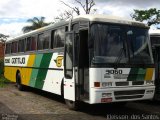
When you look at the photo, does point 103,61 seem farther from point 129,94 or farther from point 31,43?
point 31,43

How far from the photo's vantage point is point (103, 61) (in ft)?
35.2

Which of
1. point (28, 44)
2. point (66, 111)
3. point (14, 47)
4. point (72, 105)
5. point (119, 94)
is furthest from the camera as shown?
point (14, 47)

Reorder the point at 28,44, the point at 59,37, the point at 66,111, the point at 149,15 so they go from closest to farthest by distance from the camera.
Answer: the point at 66,111 → the point at 59,37 → the point at 28,44 → the point at 149,15

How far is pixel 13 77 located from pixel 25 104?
7269 mm

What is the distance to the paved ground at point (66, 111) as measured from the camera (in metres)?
11.1

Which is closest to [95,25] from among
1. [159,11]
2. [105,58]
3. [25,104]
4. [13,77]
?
[105,58]

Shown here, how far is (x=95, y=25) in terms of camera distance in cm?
1096

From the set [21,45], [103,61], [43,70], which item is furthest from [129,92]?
[21,45]

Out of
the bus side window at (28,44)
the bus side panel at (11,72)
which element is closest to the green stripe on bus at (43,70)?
the bus side window at (28,44)

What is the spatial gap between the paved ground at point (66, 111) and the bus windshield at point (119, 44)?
1736mm

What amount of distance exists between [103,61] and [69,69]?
1.67m

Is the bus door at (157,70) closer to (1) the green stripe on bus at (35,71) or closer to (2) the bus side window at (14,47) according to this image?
(1) the green stripe on bus at (35,71)

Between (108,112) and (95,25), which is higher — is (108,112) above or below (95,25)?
below

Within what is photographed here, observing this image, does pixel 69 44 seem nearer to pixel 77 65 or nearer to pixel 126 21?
pixel 77 65
